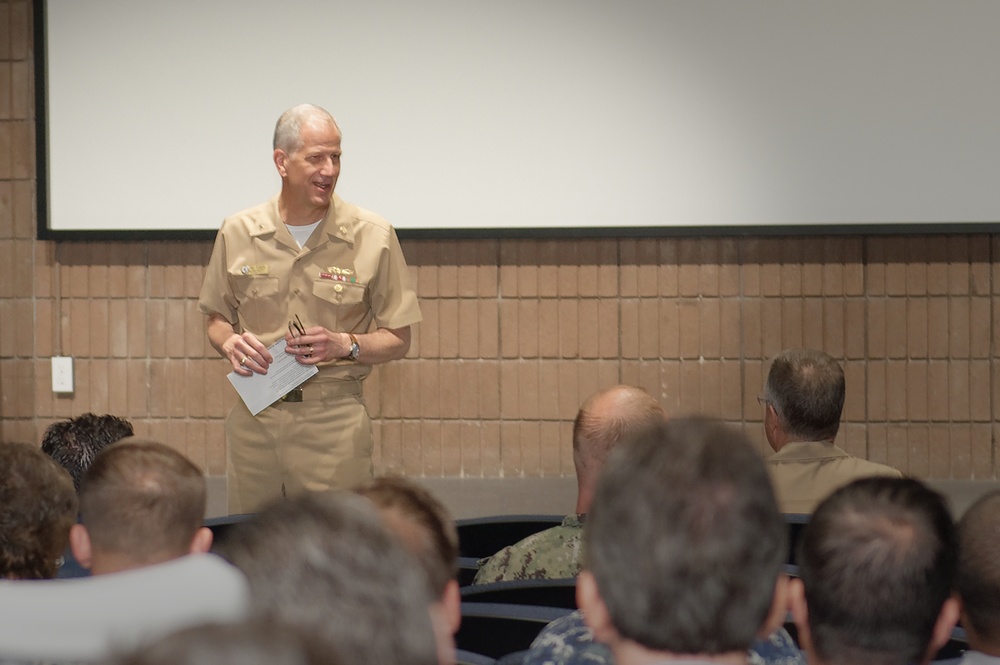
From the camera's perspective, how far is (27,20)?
5617mm

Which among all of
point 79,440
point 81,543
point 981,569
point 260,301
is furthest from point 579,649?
point 260,301

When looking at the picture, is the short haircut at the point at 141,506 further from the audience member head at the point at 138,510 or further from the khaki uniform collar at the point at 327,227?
the khaki uniform collar at the point at 327,227

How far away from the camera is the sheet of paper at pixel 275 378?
3449 mm

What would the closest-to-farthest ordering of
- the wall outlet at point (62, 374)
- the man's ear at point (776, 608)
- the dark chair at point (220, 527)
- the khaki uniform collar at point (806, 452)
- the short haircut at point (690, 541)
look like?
1. the short haircut at point (690, 541)
2. the man's ear at point (776, 608)
3. the dark chair at point (220, 527)
4. the khaki uniform collar at point (806, 452)
5. the wall outlet at point (62, 374)

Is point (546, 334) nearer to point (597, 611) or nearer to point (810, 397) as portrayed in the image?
point (810, 397)

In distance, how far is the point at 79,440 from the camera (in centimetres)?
301

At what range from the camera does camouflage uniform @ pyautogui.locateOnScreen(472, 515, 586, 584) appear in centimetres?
234

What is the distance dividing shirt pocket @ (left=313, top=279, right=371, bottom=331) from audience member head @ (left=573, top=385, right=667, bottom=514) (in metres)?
1.04

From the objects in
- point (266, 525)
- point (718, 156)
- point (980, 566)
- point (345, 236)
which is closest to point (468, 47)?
point (718, 156)

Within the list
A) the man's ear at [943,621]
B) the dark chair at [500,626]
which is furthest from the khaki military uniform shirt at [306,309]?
the man's ear at [943,621]

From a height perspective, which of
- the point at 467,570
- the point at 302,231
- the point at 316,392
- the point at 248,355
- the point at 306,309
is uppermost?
the point at 302,231

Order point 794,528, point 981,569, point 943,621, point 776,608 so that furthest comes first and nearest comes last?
point 794,528
point 981,569
point 943,621
point 776,608

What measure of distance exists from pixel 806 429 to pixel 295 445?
1.45 m

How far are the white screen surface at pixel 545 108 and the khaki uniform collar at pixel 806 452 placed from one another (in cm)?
232
